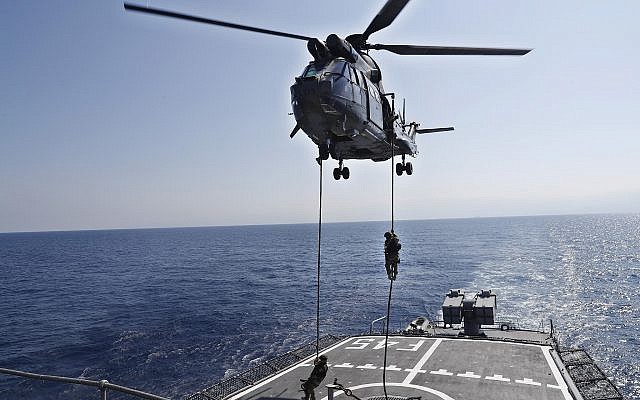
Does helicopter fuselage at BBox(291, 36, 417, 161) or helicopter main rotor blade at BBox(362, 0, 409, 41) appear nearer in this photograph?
helicopter fuselage at BBox(291, 36, 417, 161)

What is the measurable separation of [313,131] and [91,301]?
74.4 m

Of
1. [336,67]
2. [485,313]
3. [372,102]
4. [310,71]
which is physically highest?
[336,67]

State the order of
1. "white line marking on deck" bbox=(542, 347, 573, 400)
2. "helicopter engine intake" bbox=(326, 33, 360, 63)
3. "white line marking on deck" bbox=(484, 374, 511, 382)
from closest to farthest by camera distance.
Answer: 1. "helicopter engine intake" bbox=(326, 33, 360, 63)
2. "white line marking on deck" bbox=(542, 347, 573, 400)
3. "white line marking on deck" bbox=(484, 374, 511, 382)

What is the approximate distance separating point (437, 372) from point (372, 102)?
50.9ft

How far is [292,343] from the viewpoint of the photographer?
159 feet

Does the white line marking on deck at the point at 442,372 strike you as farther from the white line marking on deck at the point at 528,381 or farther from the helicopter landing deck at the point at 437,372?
the white line marking on deck at the point at 528,381

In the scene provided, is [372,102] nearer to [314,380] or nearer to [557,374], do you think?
[314,380]

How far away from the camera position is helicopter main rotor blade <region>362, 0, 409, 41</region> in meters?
13.5

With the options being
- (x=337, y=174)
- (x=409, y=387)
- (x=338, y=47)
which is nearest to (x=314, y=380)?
(x=337, y=174)

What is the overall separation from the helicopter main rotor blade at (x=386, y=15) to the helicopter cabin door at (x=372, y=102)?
6.32ft

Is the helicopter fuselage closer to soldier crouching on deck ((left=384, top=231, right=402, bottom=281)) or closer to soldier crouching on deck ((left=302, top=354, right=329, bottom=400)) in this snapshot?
soldier crouching on deck ((left=384, top=231, right=402, bottom=281))

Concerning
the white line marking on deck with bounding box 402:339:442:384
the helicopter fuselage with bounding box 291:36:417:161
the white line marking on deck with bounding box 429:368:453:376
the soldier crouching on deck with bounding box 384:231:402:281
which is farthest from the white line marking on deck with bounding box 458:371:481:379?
the helicopter fuselage with bounding box 291:36:417:161

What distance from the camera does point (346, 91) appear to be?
12797 mm

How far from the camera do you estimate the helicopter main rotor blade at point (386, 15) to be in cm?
1352
